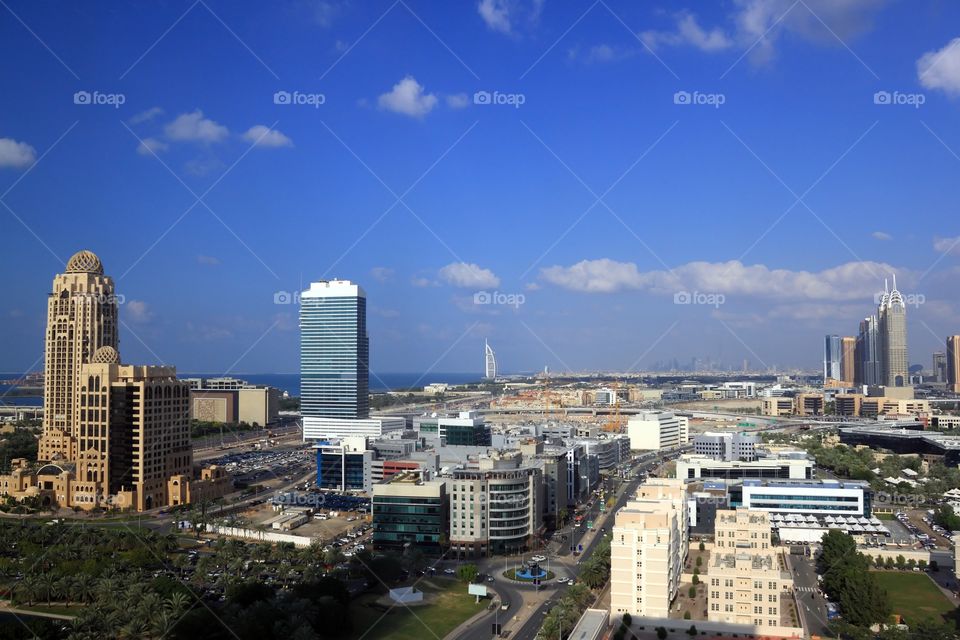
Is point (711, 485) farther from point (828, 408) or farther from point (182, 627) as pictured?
point (828, 408)

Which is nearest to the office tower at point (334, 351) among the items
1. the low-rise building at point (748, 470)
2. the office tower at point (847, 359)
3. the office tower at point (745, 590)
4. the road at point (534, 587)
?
the road at point (534, 587)

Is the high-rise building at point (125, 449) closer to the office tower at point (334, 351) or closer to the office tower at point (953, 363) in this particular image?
the office tower at point (334, 351)

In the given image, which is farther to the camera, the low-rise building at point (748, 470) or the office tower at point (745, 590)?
the low-rise building at point (748, 470)

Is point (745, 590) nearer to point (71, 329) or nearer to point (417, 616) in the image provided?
point (417, 616)

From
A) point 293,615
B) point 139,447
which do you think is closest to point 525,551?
point 293,615

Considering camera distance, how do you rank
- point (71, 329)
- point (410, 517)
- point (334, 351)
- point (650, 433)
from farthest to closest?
1. point (334, 351)
2. point (650, 433)
3. point (71, 329)
4. point (410, 517)

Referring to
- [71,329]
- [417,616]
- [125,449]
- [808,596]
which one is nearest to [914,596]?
[808,596]
